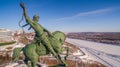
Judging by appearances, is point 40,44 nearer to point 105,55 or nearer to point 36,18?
point 36,18

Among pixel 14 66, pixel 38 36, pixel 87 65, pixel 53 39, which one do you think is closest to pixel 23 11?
pixel 38 36

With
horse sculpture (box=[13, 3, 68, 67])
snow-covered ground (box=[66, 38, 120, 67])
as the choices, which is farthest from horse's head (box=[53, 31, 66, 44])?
snow-covered ground (box=[66, 38, 120, 67])

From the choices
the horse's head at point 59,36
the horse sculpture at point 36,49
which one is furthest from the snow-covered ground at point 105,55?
the horse sculpture at point 36,49

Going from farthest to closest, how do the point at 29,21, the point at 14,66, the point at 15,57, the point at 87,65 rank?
the point at 87,65 → the point at 14,66 → the point at 15,57 → the point at 29,21

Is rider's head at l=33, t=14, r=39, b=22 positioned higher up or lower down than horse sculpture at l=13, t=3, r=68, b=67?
higher up

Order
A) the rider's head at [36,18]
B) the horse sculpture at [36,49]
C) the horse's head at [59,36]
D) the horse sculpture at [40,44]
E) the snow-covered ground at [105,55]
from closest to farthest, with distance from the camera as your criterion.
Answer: the horse sculpture at [40,44] < the horse sculpture at [36,49] < the rider's head at [36,18] < the horse's head at [59,36] < the snow-covered ground at [105,55]

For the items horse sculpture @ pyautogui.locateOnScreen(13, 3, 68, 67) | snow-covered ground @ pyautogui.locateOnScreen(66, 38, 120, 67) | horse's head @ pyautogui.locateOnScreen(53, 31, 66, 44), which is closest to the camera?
horse sculpture @ pyautogui.locateOnScreen(13, 3, 68, 67)

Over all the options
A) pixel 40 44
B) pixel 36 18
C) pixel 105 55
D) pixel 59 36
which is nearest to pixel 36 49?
pixel 40 44

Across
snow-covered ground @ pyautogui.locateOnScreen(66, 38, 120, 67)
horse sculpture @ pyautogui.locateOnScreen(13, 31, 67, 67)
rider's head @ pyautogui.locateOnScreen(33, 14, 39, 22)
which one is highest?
rider's head @ pyautogui.locateOnScreen(33, 14, 39, 22)

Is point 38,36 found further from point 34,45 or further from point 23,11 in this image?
point 23,11

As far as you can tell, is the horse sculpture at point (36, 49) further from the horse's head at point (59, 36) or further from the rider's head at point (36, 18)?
the rider's head at point (36, 18)

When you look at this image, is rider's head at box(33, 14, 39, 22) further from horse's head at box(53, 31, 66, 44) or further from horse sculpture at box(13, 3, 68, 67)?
horse's head at box(53, 31, 66, 44)
